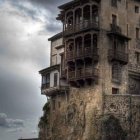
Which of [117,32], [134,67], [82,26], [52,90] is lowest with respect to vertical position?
[52,90]

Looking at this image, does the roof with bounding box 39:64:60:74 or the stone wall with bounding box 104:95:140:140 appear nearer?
the stone wall with bounding box 104:95:140:140

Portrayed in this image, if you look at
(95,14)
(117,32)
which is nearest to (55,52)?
(95,14)

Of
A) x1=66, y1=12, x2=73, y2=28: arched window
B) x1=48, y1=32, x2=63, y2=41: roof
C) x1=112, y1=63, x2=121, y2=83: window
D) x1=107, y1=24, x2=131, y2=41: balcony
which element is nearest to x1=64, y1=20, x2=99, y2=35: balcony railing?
x1=66, y1=12, x2=73, y2=28: arched window

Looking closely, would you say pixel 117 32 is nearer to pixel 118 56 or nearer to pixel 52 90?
pixel 118 56

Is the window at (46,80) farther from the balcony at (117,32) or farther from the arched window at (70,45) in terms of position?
the balcony at (117,32)

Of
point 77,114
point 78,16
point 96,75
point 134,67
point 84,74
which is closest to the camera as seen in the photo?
point 96,75

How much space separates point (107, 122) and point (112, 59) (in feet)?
31.3

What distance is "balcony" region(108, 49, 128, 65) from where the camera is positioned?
7312 centimetres

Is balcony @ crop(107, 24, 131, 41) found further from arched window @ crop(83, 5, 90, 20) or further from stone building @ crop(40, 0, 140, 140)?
arched window @ crop(83, 5, 90, 20)

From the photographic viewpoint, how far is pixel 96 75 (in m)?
72.0

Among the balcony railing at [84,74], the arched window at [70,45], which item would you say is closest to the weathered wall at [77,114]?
the balcony railing at [84,74]

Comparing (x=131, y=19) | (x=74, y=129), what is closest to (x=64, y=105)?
(x=74, y=129)

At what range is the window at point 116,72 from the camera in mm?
74062

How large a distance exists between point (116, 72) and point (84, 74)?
17.2ft
